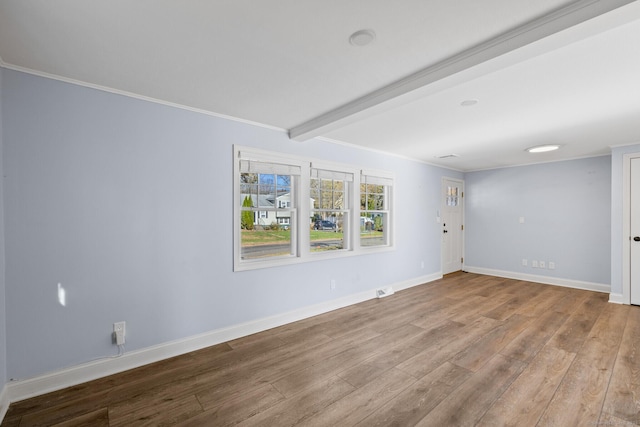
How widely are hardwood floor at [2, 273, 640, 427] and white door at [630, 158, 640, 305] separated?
0.91m

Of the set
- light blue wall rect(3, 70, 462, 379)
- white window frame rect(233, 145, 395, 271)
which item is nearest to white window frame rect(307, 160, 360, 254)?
white window frame rect(233, 145, 395, 271)

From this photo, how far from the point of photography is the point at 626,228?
425cm

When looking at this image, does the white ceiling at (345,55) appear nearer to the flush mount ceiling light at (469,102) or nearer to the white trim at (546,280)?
the flush mount ceiling light at (469,102)

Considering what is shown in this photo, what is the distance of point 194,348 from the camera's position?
2.84 meters

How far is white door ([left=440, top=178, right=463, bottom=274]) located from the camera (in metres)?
6.17

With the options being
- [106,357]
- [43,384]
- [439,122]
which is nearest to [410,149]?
[439,122]

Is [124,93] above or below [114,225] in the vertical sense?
above

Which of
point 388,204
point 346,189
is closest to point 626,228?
point 388,204

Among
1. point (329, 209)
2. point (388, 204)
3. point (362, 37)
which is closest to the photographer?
point (362, 37)

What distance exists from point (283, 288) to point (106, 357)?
5.85ft

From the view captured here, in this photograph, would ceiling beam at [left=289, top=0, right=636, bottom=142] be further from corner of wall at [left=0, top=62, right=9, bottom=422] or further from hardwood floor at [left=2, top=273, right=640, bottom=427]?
corner of wall at [left=0, top=62, right=9, bottom=422]

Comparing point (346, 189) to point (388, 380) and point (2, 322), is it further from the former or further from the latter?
point (2, 322)

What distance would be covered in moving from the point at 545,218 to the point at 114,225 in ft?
23.1

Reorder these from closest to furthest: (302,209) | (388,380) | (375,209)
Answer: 1. (388,380)
2. (302,209)
3. (375,209)
